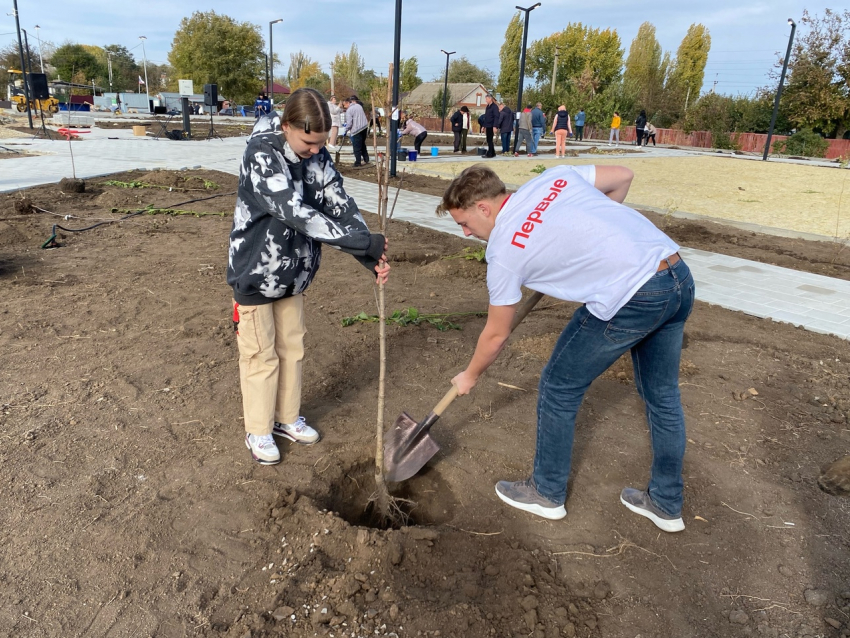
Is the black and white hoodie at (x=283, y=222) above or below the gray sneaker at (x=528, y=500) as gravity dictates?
above

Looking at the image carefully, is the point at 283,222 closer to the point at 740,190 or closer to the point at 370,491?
the point at 370,491


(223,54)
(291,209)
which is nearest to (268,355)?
(291,209)

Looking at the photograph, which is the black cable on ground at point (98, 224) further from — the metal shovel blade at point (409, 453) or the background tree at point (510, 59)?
the background tree at point (510, 59)

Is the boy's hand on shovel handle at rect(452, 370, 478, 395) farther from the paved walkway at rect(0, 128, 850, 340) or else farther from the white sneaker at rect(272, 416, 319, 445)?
the paved walkway at rect(0, 128, 850, 340)

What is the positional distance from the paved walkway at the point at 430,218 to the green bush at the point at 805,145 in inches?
775

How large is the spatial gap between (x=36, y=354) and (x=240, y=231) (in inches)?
95.5

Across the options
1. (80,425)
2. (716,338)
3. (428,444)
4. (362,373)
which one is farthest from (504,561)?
(716,338)

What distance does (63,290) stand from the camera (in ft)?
17.6

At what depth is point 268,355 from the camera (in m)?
2.85

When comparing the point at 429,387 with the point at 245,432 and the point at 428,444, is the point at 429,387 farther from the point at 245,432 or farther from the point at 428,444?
the point at 245,432

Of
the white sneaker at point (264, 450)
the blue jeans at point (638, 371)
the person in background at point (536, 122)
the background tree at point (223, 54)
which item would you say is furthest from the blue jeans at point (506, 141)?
the background tree at point (223, 54)

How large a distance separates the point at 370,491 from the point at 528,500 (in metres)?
0.82

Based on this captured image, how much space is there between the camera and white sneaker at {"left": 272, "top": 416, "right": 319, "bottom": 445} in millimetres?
3199

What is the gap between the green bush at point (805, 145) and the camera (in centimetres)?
2972
